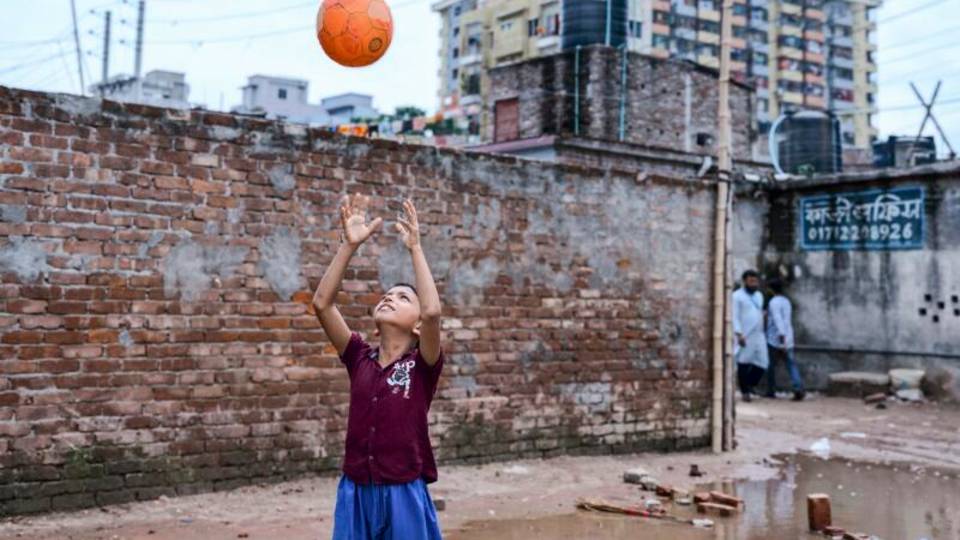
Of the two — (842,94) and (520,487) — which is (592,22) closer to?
(520,487)

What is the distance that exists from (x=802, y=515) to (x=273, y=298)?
13.4 feet

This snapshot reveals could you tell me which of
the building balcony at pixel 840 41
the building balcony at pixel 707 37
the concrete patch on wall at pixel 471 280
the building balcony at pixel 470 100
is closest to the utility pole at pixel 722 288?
the concrete patch on wall at pixel 471 280

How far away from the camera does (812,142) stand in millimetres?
23484

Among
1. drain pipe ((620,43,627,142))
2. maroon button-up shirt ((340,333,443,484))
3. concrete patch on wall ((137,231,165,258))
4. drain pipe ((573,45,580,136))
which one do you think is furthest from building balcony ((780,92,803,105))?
maroon button-up shirt ((340,333,443,484))

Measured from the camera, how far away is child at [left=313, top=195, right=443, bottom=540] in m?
3.55

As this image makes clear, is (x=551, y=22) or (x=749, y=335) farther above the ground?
(x=551, y=22)

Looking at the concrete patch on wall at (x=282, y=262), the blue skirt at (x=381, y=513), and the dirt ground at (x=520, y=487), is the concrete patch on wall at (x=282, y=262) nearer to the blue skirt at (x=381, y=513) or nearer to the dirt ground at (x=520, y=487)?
the dirt ground at (x=520, y=487)

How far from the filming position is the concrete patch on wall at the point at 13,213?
19.1 feet

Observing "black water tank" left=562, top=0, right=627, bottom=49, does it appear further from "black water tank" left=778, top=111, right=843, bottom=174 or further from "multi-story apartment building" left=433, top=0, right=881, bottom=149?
"multi-story apartment building" left=433, top=0, right=881, bottom=149

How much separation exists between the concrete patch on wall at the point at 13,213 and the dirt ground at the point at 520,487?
1805 mm

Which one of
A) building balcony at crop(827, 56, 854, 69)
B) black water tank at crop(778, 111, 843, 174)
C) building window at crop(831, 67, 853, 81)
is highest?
building balcony at crop(827, 56, 854, 69)

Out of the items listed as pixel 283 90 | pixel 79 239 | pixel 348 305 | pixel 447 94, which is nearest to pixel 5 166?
pixel 79 239

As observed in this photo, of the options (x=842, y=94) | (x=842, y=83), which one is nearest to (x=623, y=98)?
(x=842, y=94)

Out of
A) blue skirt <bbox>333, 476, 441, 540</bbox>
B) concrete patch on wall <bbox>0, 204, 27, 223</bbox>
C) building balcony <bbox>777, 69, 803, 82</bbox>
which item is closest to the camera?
blue skirt <bbox>333, 476, 441, 540</bbox>
